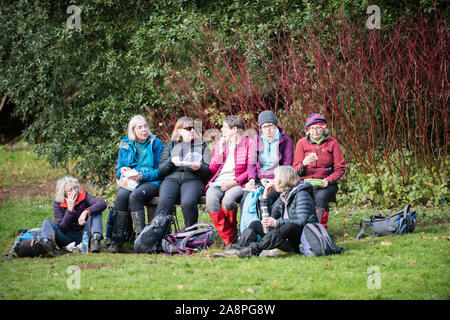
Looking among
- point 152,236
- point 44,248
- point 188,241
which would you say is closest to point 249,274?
point 188,241

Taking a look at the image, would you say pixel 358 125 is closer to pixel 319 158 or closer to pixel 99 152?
pixel 319 158

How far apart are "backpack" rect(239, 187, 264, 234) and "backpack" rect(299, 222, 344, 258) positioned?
2.12ft

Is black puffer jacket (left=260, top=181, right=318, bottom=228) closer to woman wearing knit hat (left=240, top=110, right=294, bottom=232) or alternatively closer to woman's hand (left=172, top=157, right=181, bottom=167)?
woman wearing knit hat (left=240, top=110, right=294, bottom=232)

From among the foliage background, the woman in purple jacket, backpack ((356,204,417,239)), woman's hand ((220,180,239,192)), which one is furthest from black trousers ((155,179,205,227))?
the foliage background

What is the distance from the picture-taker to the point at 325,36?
9.59 meters

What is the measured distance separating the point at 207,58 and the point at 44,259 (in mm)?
5373

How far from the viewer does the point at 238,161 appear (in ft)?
21.7

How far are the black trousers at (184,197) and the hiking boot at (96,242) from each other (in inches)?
26.2

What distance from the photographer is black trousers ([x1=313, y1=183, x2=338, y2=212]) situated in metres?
6.44

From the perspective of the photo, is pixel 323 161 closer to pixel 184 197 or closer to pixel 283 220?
pixel 283 220

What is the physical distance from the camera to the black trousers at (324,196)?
644 centimetres

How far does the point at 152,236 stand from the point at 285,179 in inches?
60.0

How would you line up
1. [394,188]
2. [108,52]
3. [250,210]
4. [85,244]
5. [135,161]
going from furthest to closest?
1. [108,52]
2. [394,188]
3. [135,161]
4. [85,244]
5. [250,210]
